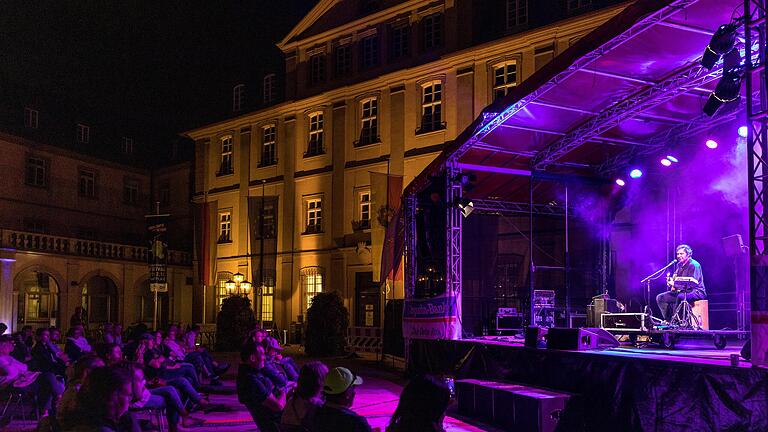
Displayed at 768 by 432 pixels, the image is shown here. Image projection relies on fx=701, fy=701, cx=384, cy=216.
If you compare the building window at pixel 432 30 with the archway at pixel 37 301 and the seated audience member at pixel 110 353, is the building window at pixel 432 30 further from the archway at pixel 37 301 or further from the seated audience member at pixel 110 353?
the archway at pixel 37 301

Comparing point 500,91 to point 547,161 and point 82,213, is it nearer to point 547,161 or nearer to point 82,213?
point 547,161

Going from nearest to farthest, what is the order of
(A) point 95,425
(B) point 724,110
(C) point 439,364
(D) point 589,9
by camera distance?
(A) point 95,425, (B) point 724,110, (C) point 439,364, (D) point 589,9

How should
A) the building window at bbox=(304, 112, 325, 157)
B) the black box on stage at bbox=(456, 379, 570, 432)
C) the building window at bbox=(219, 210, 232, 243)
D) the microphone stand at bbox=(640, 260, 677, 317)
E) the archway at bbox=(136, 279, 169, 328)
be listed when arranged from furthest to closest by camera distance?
the archway at bbox=(136, 279, 169, 328)
the building window at bbox=(219, 210, 232, 243)
the building window at bbox=(304, 112, 325, 157)
the microphone stand at bbox=(640, 260, 677, 317)
the black box on stage at bbox=(456, 379, 570, 432)

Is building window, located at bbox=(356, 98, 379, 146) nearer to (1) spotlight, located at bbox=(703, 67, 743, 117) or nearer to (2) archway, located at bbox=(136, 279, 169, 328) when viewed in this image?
(2) archway, located at bbox=(136, 279, 169, 328)

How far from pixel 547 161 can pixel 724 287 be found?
14.5 ft

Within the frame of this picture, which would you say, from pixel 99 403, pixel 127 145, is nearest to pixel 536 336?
pixel 99 403

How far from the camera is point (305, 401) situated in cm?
545

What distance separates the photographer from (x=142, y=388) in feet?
24.5

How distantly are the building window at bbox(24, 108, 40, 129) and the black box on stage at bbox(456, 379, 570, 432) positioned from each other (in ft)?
118

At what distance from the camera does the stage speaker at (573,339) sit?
10.1m

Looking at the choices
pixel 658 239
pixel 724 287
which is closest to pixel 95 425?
pixel 724 287

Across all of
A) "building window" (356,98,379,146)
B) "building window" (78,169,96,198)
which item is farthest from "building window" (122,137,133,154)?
"building window" (356,98,379,146)

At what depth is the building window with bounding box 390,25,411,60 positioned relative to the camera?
95.4ft

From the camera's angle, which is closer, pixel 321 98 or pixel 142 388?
pixel 142 388
